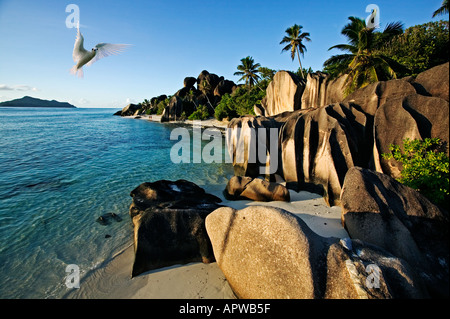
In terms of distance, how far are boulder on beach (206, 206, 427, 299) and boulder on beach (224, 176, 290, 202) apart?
3925 mm

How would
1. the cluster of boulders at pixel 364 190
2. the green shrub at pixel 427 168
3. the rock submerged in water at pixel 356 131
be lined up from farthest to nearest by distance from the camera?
the rock submerged in water at pixel 356 131, the green shrub at pixel 427 168, the cluster of boulders at pixel 364 190

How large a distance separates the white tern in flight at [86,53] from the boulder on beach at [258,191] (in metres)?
6.90

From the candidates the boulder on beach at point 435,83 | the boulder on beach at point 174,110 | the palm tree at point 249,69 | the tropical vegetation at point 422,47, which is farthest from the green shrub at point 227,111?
the boulder on beach at point 435,83

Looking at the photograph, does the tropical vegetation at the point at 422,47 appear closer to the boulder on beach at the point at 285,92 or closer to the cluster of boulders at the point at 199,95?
Result: the boulder on beach at the point at 285,92

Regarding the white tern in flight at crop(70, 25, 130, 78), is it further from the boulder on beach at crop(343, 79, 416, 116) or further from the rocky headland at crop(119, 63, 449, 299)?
the boulder on beach at crop(343, 79, 416, 116)

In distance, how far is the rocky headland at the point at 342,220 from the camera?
3.25 m

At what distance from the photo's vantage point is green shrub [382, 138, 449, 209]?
462cm

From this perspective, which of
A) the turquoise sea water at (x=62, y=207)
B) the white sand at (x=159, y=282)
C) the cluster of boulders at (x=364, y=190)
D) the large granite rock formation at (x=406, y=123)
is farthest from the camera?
the large granite rock formation at (x=406, y=123)

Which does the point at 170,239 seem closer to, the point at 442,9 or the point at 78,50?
the point at 78,50

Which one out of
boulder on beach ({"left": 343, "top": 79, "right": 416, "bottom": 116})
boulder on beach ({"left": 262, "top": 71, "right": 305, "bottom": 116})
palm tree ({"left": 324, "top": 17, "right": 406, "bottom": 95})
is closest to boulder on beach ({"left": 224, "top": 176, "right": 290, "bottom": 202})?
boulder on beach ({"left": 343, "top": 79, "right": 416, "bottom": 116})

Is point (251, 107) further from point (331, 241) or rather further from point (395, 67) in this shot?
point (331, 241)

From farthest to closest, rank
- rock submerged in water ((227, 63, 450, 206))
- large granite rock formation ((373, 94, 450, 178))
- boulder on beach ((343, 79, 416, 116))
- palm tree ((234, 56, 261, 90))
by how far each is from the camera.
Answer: palm tree ((234, 56, 261, 90)) < boulder on beach ((343, 79, 416, 116)) < rock submerged in water ((227, 63, 450, 206)) < large granite rock formation ((373, 94, 450, 178))

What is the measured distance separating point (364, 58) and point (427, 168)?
427 inches
